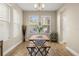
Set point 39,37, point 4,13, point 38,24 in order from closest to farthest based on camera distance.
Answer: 1. point 4,13
2. point 38,24
3. point 39,37

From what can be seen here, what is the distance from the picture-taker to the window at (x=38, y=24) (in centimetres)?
201

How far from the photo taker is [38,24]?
2012 millimetres

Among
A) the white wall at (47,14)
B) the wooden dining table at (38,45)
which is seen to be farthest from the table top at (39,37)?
the white wall at (47,14)

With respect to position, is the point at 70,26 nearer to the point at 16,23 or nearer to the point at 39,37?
the point at 39,37

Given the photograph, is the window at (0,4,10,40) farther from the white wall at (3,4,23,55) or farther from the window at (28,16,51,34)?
the window at (28,16,51,34)

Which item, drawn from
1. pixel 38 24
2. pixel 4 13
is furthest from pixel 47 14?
pixel 4 13

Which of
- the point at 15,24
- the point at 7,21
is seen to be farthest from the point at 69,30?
the point at 7,21

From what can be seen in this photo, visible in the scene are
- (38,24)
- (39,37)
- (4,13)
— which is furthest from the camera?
(39,37)

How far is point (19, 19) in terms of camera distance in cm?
214

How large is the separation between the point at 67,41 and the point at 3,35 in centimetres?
125

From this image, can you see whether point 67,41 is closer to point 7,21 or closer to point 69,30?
point 69,30

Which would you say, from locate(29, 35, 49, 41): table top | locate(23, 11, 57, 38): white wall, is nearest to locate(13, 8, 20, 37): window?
locate(23, 11, 57, 38): white wall

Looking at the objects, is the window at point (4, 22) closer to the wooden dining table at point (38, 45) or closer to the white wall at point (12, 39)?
the white wall at point (12, 39)

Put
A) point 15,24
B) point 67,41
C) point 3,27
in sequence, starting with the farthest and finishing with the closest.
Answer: point 67,41 < point 15,24 < point 3,27
